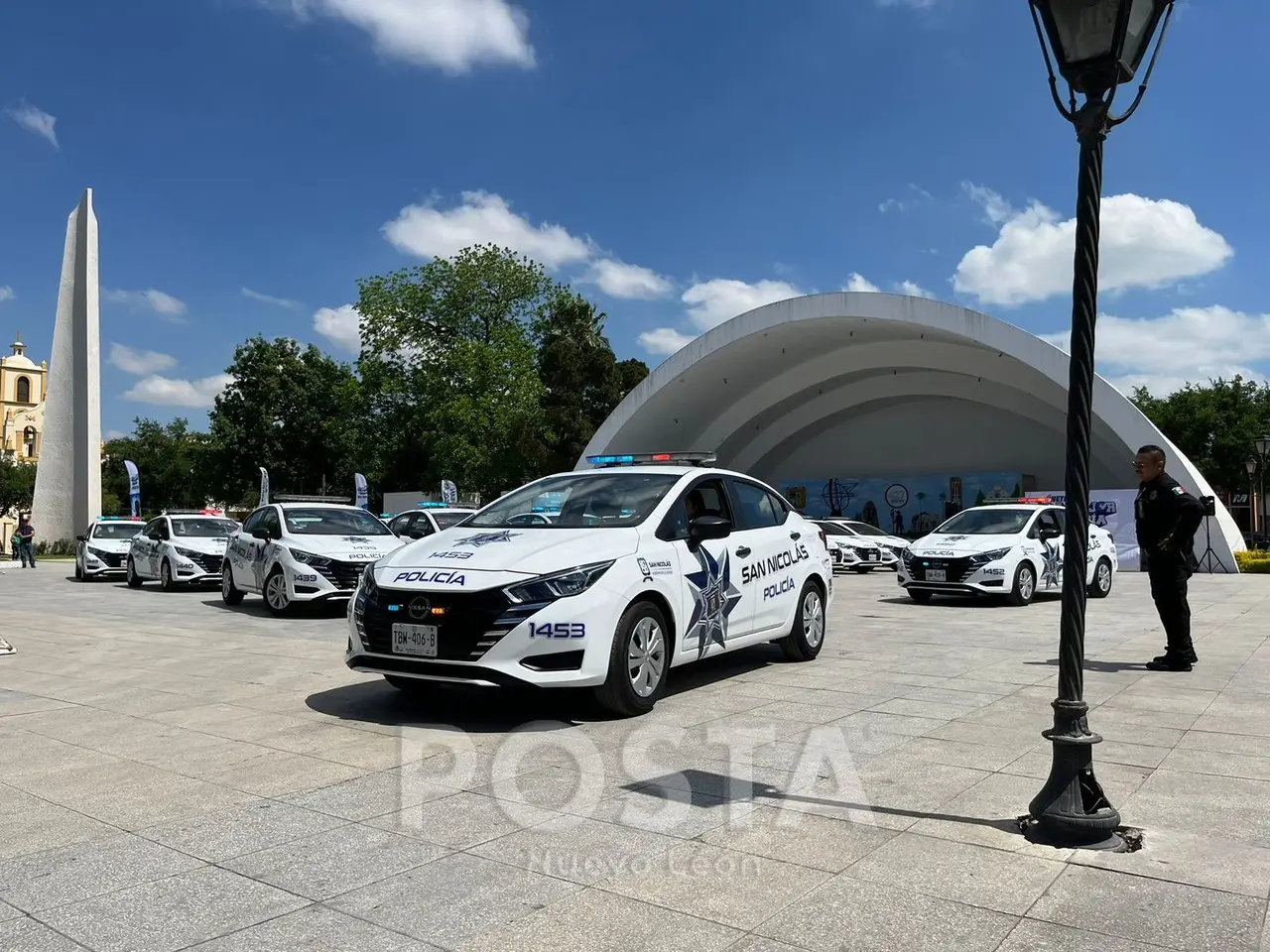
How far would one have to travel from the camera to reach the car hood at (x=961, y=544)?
1466cm

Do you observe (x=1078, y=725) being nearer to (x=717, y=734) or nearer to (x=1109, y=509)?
(x=717, y=734)

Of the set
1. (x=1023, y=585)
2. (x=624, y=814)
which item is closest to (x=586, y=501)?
(x=624, y=814)

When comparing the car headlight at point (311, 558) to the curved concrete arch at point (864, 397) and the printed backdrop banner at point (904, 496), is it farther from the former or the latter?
the printed backdrop banner at point (904, 496)

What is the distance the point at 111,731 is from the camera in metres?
6.16

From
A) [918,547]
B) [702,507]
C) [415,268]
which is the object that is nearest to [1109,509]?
[918,547]

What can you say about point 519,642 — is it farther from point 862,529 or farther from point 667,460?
point 862,529

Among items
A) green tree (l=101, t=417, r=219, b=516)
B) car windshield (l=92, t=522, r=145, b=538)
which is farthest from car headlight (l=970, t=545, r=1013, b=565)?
green tree (l=101, t=417, r=219, b=516)

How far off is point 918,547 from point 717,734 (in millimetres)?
A: 10118

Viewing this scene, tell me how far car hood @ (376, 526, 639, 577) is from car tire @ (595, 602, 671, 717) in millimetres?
434

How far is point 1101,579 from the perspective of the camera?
52.4 ft

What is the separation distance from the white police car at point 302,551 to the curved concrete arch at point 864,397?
14.6 metres

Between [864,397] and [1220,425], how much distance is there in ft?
59.1

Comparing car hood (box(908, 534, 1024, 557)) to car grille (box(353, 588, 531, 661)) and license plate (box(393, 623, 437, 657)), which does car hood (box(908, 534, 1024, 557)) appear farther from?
license plate (box(393, 623, 437, 657))

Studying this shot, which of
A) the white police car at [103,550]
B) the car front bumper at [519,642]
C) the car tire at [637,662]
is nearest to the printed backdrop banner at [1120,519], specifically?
the car tire at [637,662]
